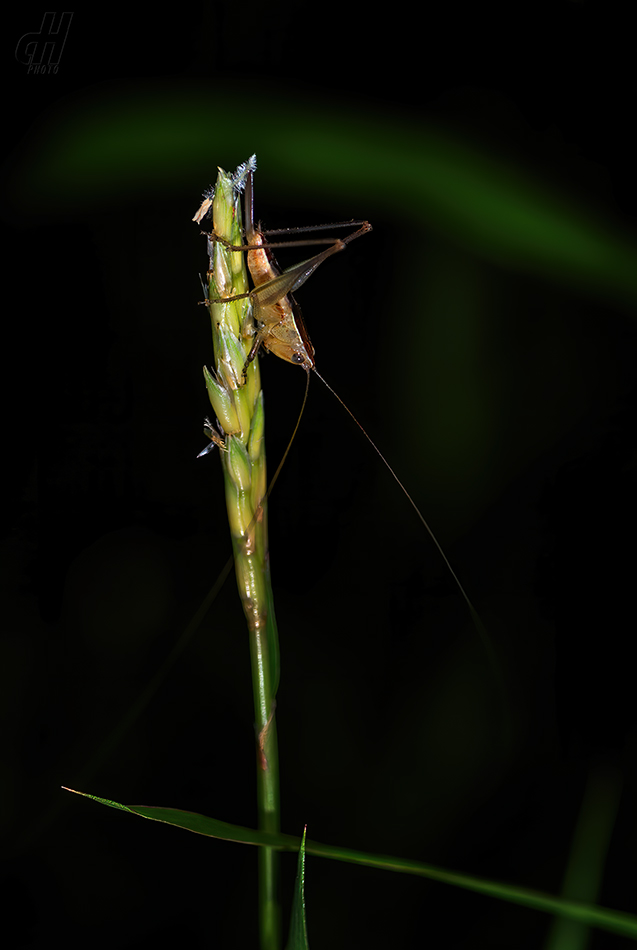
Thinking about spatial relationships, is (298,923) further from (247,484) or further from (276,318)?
(276,318)

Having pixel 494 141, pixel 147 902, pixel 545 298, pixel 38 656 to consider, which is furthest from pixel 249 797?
pixel 494 141

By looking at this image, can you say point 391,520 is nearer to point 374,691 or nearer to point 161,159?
point 374,691

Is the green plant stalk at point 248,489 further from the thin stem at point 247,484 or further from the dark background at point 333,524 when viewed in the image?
the dark background at point 333,524

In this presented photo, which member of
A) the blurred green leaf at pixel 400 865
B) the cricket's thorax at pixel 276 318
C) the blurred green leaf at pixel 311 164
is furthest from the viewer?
the blurred green leaf at pixel 311 164

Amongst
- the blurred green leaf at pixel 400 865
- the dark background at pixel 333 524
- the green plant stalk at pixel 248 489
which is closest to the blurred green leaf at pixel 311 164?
the dark background at pixel 333 524

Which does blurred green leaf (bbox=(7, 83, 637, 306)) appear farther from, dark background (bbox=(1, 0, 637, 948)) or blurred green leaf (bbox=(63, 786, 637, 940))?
blurred green leaf (bbox=(63, 786, 637, 940))

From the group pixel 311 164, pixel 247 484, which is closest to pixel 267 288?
pixel 247 484

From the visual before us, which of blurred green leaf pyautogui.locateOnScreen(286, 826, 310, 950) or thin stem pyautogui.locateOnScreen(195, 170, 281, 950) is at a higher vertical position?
thin stem pyautogui.locateOnScreen(195, 170, 281, 950)

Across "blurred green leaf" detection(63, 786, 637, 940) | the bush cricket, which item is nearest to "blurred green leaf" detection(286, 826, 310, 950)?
"blurred green leaf" detection(63, 786, 637, 940)
